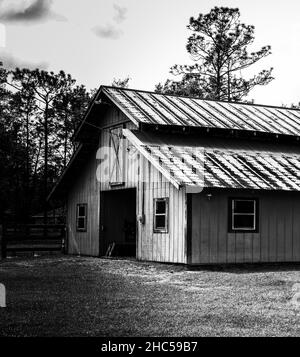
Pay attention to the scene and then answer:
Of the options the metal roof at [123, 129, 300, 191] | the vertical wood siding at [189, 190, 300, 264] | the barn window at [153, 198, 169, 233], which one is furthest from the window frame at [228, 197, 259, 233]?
the barn window at [153, 198, 169, 233]

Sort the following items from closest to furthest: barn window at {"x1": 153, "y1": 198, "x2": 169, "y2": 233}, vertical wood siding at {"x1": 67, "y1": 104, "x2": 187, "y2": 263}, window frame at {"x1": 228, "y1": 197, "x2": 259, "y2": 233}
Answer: vertical wood siding at {"x1": 67, "y1": 104, "x2": 187, "y2": 263}, window frame at {"x1": 228, "y1": 197, "x2": 259, "y2": 233}, barn window at {"x1": 153, "y1": 198, "x2": 169, "y2": 233}

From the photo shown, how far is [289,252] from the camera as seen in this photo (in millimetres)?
23719

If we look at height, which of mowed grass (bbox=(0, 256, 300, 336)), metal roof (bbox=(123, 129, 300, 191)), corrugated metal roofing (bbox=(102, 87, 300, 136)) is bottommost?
mowed grass (bbox=(0, 256, 300, 336))

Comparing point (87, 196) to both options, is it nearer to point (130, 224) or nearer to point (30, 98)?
point (130, 224)

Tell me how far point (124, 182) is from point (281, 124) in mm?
7795

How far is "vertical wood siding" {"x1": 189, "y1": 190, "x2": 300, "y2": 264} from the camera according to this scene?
72.3 feet

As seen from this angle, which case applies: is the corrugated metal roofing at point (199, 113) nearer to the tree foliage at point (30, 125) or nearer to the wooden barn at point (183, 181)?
the wooden barn at point (183, 181)

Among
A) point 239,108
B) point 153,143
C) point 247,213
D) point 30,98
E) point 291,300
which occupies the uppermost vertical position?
point 30,98

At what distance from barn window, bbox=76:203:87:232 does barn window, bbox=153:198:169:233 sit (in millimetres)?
6511

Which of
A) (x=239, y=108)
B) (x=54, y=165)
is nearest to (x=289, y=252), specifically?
(x=239, y=108)

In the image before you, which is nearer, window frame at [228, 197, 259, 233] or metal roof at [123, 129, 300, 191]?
metal roof at [123, 129, 300, 191]

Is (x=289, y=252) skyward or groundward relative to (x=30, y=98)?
groundward

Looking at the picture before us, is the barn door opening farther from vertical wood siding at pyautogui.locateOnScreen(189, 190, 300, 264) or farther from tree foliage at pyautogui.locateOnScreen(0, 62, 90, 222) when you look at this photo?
tree foliage at pyautogui.locateOnScreen(0, 62, 90, 222)
